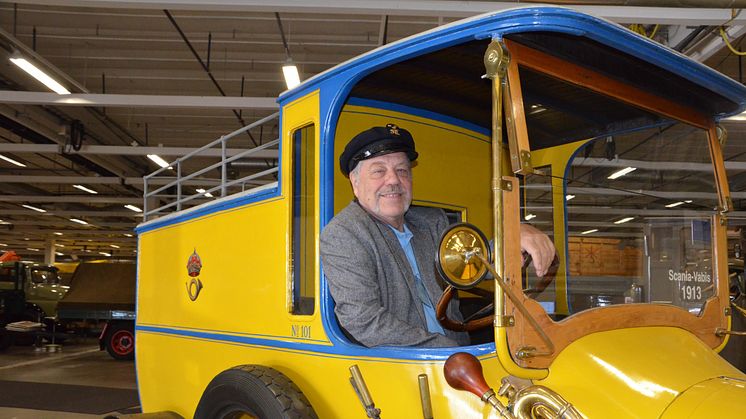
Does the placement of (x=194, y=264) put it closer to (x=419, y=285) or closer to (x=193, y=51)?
(x=419, y=285)

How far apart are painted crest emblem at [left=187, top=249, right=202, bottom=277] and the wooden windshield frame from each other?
2.19m

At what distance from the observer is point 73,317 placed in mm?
13758

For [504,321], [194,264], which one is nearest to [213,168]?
[194,264]

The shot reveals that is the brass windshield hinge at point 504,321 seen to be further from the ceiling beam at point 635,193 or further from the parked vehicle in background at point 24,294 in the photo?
the parked vehicle in background at point 24,294

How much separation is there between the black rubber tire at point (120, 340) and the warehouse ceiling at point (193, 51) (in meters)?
3.79

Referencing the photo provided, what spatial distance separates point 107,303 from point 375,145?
12870 millimetres

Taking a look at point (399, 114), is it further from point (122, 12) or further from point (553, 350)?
point (122, 12)

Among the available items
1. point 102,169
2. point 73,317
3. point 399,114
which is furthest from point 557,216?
point 102,169

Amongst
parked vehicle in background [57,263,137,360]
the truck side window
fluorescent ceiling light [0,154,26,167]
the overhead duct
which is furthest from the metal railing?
fluorescent ceiling light [0,154,26,167]

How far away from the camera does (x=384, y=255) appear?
2658 millimetres

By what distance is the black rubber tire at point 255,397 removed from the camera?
7.67ft

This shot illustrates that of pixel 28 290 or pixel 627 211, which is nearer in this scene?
pixel 627 211

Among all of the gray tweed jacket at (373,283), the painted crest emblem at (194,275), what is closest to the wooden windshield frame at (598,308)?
the gray tweed jacket at (373,283)

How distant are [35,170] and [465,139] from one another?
1942 centimetres
